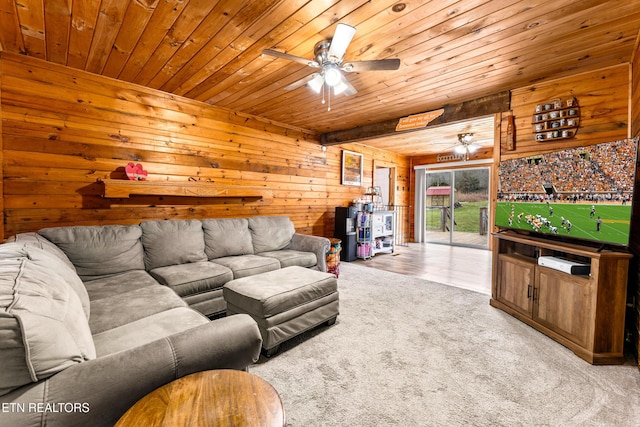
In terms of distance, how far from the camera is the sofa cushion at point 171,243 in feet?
9.53

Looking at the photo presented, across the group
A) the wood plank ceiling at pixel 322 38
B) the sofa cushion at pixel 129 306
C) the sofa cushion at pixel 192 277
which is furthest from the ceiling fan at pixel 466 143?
the sofa cushion at pixel 129 306

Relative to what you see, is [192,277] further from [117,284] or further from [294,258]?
[294,258]

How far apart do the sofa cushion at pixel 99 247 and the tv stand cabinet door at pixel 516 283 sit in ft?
12.5

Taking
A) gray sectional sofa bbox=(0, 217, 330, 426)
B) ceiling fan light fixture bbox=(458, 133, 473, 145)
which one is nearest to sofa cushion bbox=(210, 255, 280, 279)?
gray sectional sofa bbox=(0, 217, 330, 426)

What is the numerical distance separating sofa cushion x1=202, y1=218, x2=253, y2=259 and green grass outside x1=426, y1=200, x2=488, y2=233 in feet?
19.9

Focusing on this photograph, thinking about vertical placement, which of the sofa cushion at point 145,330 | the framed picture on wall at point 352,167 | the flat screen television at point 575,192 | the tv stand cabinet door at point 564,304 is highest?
the framed picture on wall at point 352,167

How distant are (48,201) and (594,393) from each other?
187 inches

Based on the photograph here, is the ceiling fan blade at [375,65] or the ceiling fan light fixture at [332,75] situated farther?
the ceiling fan light fixture at [332,75]

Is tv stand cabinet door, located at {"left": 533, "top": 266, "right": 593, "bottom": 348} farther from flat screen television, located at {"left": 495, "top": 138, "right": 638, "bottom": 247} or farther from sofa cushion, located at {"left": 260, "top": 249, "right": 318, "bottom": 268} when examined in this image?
sofa cushion, located at {"left": 260, "top": 249, "right": 318, "bottom": 268}

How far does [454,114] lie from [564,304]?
2442 millimetres

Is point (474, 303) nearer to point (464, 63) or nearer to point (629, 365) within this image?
point (629, 365)

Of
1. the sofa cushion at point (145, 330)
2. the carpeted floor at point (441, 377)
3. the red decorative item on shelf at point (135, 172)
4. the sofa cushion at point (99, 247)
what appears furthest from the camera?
the red decorative item on shelf at point (135, 172)

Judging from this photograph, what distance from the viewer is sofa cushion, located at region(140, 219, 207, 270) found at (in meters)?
2.90

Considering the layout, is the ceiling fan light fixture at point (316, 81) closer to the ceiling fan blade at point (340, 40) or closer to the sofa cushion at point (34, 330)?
the ceiling fan blade at point (340, 40)
